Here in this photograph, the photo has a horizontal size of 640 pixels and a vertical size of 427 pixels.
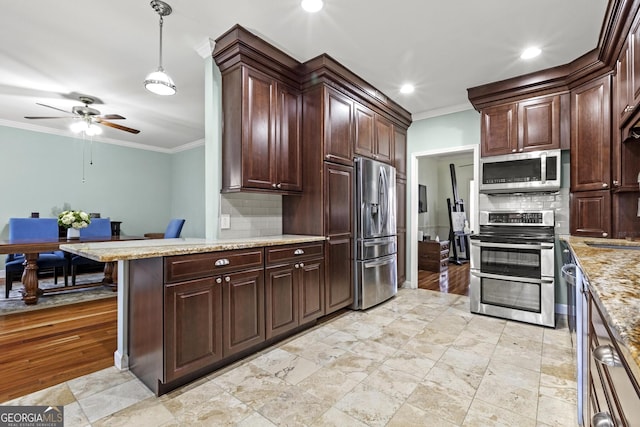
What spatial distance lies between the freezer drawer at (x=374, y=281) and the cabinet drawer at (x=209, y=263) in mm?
1444

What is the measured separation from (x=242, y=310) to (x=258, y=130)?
1538mm

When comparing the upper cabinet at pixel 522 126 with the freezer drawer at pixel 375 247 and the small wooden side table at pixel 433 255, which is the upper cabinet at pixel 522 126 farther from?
the small wooden side table at pixel 433 255

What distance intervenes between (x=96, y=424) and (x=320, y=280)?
1875 mm

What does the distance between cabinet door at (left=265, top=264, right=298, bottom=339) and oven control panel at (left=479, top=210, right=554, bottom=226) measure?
2327 mm

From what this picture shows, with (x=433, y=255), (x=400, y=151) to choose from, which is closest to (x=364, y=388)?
(x=400, y=151)

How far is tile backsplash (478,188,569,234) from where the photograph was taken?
331 cm

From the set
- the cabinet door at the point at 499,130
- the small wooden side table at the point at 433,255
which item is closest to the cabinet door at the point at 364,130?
the cabinet door at the point at 499,130

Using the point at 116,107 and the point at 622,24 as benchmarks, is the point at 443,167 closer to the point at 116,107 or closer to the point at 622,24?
the point at 622,24

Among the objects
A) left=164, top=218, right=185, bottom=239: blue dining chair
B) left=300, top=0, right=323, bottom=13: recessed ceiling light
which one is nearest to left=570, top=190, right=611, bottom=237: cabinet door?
left=300, top=0, right=323, bottom=13: recessed ceiling light

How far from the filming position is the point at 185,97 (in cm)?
410

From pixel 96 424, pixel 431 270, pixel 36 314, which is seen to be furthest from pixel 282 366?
pixel 431 270

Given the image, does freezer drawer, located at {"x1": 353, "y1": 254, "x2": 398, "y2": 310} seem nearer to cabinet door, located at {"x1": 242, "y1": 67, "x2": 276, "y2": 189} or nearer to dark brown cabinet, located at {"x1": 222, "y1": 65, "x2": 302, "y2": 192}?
dark brown cabinet, located at {"x1": 222, "y1": 65, "x2": 302, "y2": 192}

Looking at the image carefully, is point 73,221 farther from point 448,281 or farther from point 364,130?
point 448,281

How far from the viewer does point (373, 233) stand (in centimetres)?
354
